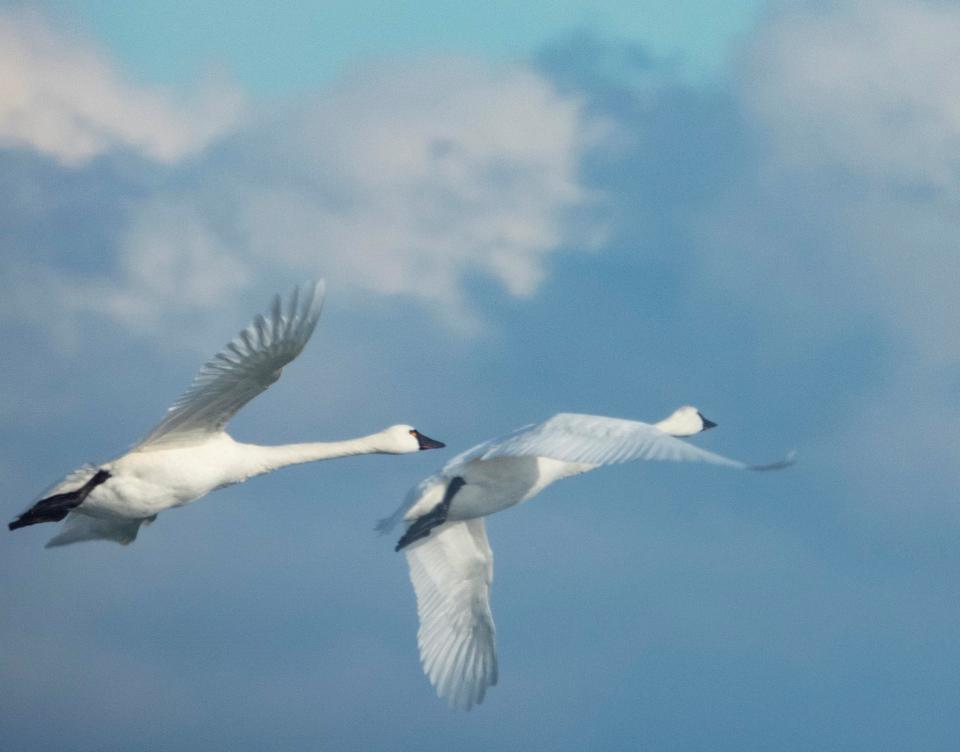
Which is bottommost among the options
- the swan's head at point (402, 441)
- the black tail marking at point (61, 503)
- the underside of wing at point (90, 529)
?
the black tail marking at point (61, 503)

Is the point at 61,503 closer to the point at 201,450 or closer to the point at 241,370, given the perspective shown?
the point at 201,450

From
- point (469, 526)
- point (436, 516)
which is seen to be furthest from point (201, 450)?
point (469, 526)

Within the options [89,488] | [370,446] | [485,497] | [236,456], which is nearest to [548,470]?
[485,497]

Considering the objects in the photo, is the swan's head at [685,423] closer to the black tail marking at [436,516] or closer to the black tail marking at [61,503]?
the black tail marking at [436,516]

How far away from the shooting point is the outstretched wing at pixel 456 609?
78.7 ft

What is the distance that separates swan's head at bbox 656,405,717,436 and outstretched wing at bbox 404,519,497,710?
5811 millimetres

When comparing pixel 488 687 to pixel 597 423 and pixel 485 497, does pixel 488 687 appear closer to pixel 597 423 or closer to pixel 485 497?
pixel 485 497

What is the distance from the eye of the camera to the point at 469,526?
24.5 meters

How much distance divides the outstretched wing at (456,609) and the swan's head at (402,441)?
1215 millimetres

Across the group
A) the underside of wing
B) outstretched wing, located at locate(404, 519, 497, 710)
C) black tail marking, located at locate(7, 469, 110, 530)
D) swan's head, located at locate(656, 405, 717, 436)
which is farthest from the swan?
swan's head, located at locate(656, 405, 717, 436)

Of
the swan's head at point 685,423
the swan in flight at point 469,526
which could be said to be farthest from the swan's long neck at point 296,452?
the swan's head at point 685,423

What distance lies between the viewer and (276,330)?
62.7ft

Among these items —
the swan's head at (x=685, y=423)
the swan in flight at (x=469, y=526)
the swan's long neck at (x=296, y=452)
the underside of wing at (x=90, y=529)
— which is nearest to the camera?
the swan in flight at (x=469, y=526)

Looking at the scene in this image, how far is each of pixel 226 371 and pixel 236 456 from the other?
220 centimetres
